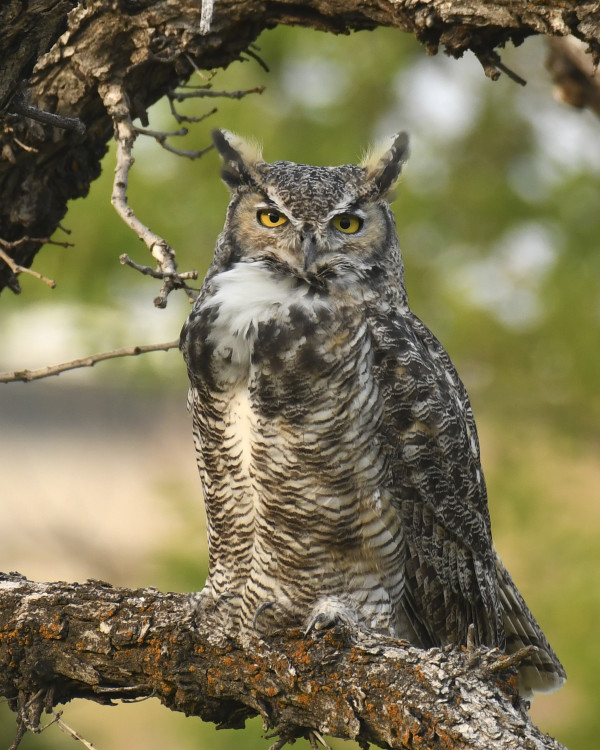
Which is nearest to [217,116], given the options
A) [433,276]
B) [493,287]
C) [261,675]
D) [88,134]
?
[433,276]

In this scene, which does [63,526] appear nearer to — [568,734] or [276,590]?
[568,734]

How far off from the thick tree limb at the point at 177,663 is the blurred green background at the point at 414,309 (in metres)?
2.32

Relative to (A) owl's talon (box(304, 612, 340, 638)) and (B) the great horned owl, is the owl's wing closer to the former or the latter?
(B) the great horned owl

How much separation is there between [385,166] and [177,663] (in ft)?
4.09

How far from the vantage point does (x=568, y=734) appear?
13.7ft

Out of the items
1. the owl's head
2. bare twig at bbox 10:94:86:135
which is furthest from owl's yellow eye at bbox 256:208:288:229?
bare twig at bbox 10:94:86:135

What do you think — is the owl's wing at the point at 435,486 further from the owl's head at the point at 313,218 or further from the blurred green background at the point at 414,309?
the blurred green background at the point at 414,309

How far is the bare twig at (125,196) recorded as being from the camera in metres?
1.67

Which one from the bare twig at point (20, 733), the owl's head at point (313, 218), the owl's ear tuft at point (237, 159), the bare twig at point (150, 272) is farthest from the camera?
the owl's ear tuft at point (237, 159)

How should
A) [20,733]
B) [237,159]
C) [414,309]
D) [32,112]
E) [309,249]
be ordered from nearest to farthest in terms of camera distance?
[32,112] < [20,733] < [309,249] < [237,159] < [414,309]

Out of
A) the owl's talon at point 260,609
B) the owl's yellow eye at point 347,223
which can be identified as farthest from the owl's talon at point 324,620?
the owl's yellow eye at point 347,223

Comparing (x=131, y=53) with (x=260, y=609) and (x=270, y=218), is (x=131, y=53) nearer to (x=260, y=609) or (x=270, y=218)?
(x=270, y=218)

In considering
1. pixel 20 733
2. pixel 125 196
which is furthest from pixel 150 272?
pixel 20 733

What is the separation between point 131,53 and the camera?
204 cm
